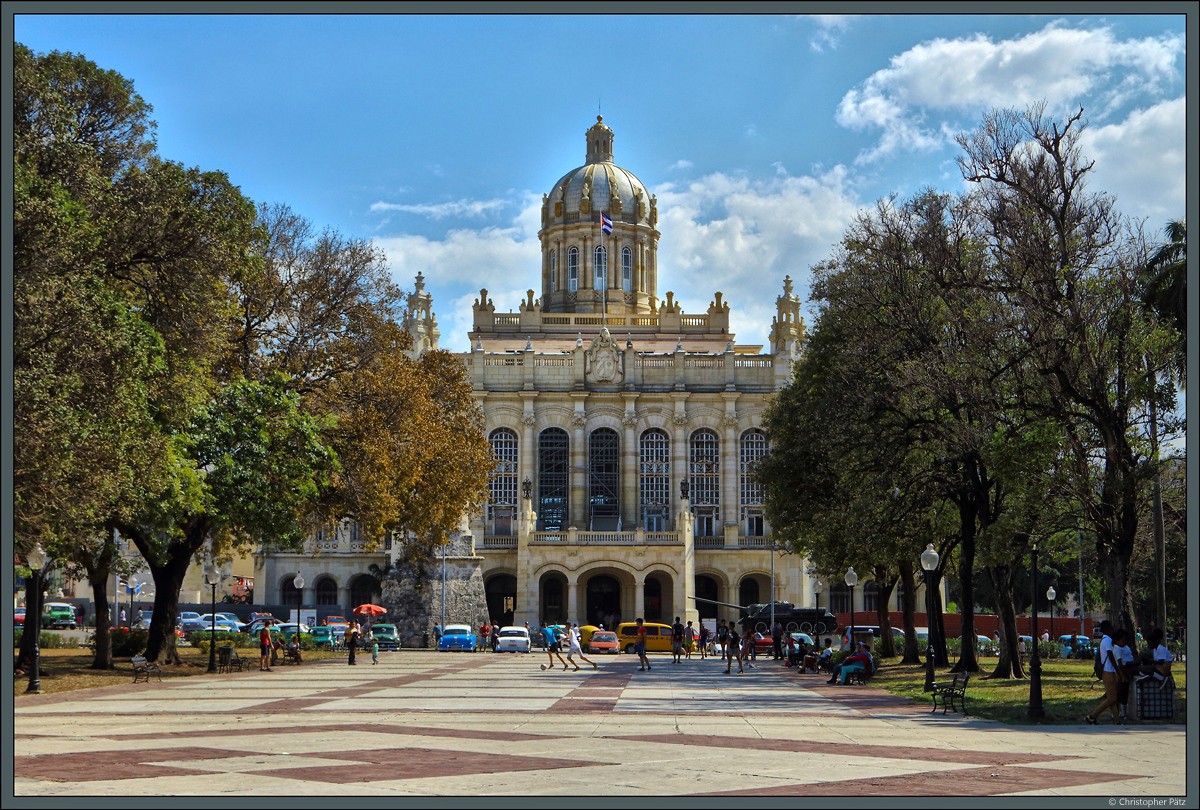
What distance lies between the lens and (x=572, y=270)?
97500mm

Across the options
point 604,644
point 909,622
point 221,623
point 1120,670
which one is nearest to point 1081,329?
point 1120,670

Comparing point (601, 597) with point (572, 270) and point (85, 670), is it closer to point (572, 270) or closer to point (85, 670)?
point (572, 270)

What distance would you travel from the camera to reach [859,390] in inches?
1289

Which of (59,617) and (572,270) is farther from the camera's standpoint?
(572,270)

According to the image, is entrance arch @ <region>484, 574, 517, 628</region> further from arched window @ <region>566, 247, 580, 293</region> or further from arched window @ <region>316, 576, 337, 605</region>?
arched window @ <region>566, 247, 580, 293</region>

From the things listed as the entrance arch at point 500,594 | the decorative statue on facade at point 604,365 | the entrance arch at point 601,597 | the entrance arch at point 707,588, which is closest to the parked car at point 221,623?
the entrance arch at point 500,594

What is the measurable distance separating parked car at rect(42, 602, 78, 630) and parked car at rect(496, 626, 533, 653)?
2582 cm

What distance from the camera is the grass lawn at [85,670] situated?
2930cm

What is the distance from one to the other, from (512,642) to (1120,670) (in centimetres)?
3725

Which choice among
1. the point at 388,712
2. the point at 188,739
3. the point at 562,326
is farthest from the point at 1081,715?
the point at 562,326

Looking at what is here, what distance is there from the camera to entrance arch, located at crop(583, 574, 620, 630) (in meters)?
78.9

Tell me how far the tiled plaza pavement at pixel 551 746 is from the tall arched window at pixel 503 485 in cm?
5396

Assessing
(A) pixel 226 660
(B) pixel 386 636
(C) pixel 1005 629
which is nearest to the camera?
(C) pixel 1005 629

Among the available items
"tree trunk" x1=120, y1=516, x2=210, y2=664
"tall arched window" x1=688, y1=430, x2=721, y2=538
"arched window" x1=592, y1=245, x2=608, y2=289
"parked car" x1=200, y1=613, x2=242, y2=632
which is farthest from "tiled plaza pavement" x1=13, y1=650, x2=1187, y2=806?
"arched window" x1=592, y1=245, x2=608, y2=289
